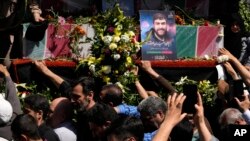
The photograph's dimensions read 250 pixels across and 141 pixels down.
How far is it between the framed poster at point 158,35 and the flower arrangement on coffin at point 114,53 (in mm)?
396

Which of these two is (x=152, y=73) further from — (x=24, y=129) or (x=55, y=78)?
(x=24, y=129)

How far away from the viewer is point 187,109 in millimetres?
4219

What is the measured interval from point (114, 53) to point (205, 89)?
49.2 inches

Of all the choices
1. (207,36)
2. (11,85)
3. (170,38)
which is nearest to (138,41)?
(170,38)

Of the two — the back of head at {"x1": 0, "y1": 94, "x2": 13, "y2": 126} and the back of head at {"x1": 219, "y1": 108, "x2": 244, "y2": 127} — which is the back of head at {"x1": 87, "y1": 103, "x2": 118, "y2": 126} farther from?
the back of head at {"x1": 219, "y1": 108, "x2": 244, "y2": 127}

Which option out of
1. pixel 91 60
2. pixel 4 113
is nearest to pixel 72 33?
pixel 91 60

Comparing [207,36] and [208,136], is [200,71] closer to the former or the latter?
[207,36]

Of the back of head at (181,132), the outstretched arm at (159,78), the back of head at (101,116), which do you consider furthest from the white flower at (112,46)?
the back of head at (101,116)

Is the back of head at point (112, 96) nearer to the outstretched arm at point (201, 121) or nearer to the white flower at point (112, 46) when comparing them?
the white flower at point (112, 46)

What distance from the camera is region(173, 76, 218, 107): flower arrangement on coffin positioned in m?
7.48

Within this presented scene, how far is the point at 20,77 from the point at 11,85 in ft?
3.67

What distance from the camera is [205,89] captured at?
7.57m

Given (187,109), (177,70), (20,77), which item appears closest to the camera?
(187,109)

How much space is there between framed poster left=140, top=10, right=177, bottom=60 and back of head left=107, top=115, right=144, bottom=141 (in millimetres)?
3642
